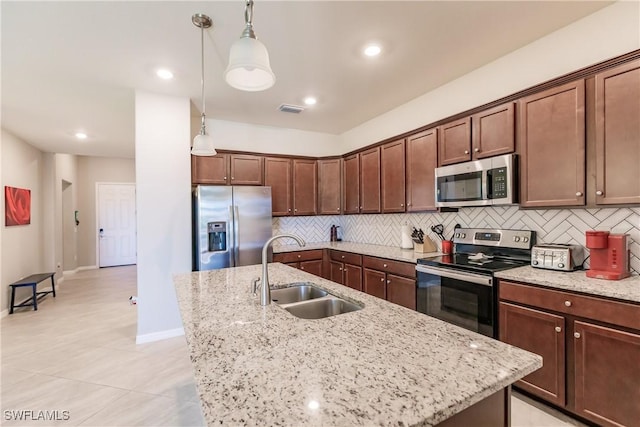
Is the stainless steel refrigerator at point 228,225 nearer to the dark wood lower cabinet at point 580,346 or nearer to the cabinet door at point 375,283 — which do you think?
the cabinet door at point 375,283

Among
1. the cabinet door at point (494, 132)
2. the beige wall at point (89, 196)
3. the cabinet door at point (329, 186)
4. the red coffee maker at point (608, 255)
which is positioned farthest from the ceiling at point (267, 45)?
the beige wall at point (89, 196)

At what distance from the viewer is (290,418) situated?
674 mm

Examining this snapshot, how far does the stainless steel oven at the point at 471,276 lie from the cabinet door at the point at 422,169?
1.67ft

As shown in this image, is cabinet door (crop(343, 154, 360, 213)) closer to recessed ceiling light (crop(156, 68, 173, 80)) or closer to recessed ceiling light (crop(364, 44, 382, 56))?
recessed ceiling light (crop(364, 44, 382, 56))

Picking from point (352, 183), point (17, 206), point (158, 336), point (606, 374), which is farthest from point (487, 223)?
point (17, 206)

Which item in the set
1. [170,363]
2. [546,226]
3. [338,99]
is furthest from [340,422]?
[338,99]

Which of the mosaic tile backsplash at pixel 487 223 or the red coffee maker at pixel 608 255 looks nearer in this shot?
the red coffee maker at pixel 608 255

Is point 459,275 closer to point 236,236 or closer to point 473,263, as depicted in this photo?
point 473,263

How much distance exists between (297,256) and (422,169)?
76.6 inches

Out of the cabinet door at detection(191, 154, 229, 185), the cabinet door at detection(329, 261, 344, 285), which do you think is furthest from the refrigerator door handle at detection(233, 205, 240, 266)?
the cabinet door at detection(329, 261, 344, 285)

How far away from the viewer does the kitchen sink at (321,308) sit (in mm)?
1642

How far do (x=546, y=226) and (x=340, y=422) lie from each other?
255 centimetres

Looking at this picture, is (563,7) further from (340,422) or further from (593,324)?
(340,422)

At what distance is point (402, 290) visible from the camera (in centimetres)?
305
